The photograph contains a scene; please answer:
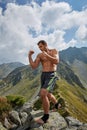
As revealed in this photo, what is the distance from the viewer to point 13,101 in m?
25.9

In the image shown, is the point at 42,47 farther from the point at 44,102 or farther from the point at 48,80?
the point at 44,102

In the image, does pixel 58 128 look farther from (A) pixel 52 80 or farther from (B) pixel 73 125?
(A) pixel 52 80

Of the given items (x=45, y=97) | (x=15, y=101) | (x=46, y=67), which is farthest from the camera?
(x=15, y=101)

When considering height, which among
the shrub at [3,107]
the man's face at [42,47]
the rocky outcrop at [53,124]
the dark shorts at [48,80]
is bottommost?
the shrub at [3,107]

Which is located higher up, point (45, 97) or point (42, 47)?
point (42, 47)

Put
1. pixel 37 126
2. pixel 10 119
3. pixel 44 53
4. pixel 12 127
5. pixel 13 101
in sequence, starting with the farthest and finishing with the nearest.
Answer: pixel 13 101, pixel 10 119, pixel 12 127, pixel 37 126, pixel 44 53

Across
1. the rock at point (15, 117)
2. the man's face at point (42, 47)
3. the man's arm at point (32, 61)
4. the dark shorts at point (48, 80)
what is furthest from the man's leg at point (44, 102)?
the rock at point (15, 117)

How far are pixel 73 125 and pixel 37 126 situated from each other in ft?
7.12

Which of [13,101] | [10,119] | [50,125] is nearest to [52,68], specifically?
[50,125]

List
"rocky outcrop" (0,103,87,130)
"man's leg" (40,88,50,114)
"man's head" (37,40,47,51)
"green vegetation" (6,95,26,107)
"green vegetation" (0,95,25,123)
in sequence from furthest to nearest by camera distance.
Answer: "green vegetation" (6,95,26,107) → "green vegetation" (0,95,25,123) → "rocky outcrop" (0,103,87,130) → "man's head" (37,40,47,51) → "man's leg" (40,88,50,114)

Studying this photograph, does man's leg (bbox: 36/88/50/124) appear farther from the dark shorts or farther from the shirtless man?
the dark shorts

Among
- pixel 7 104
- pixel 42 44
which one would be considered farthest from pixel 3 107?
pixel 42 44

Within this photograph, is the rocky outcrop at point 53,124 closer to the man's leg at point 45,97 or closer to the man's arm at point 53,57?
the man's leg at point 45,97

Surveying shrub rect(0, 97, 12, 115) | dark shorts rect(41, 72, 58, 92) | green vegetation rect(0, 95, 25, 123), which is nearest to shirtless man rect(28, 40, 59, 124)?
dark shorts rect(41, 72, 58, 92)
